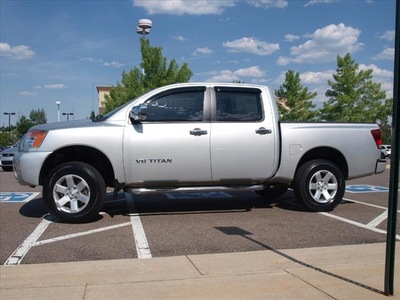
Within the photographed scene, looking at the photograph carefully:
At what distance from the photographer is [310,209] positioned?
24.9 feet

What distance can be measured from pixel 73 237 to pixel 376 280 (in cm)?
369

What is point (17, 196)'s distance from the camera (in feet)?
32.5

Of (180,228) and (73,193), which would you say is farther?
(73,193)

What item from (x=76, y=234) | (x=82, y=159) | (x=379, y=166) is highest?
(x=82, y=159)

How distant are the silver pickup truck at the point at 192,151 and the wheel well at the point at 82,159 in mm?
16

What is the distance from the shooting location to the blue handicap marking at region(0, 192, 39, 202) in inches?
366

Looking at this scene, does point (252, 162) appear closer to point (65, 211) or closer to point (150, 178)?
point (150, 178)

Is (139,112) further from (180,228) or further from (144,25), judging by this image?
(144,25)

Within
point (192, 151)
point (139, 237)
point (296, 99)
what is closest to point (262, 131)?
point (192, 151)

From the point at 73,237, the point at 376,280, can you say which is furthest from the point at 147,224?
the point at 376,280

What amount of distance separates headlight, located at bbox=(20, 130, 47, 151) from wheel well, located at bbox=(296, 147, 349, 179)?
405cm

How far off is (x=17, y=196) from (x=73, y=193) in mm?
3786

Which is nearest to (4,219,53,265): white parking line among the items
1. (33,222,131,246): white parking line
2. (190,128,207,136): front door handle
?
(33,222,131,246): white parking line

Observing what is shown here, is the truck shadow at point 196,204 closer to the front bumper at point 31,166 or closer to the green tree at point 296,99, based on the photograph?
the front bumper at point 31,166
